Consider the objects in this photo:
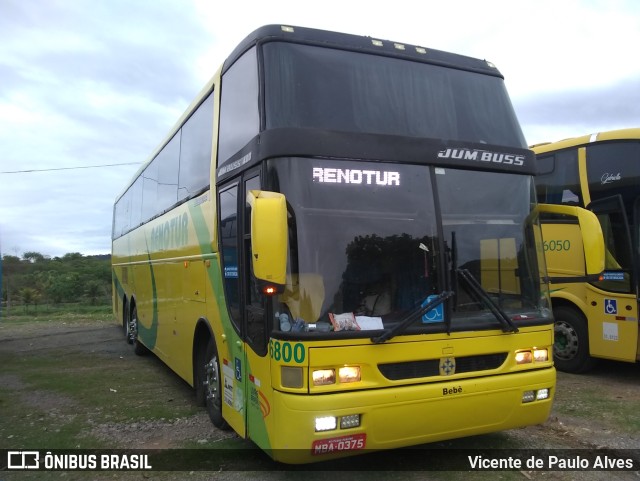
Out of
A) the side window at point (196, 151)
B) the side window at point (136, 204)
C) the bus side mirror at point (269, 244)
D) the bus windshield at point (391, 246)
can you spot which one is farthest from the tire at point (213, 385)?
the side window at point (136, 204)

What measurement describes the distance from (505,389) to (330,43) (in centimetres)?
324

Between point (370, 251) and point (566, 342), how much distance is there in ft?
18.9

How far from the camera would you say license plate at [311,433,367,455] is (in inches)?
144

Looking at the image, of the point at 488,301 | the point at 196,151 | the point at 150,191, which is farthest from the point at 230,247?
the point at 150,191

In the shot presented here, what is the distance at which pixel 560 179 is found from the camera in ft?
28.3

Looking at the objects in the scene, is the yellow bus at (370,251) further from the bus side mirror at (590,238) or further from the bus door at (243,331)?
the bus side mirror at (590,238)

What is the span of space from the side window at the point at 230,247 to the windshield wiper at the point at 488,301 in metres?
1.92

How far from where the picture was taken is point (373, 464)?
4.62 m

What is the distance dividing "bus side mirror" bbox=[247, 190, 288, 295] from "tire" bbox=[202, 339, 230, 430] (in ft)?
7.38

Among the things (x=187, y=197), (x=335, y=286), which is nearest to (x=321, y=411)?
(x=335, y=286)

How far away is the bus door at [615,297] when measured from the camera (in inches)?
286

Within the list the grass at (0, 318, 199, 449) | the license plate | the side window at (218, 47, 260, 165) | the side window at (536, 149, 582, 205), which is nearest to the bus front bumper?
the license plate

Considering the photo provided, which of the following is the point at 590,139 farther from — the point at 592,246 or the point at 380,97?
the point at 380,97

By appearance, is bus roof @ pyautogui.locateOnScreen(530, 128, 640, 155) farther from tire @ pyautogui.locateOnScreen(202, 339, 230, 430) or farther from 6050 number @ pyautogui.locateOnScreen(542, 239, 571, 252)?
tire @ pyautogui.locateOnScreen(202, 339, 230, 430)
